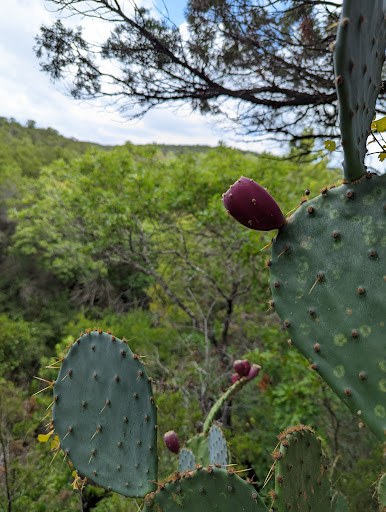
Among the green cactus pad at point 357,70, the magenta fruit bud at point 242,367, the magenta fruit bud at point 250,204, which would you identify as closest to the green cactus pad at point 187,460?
the magenta fruit bud at point 242,367

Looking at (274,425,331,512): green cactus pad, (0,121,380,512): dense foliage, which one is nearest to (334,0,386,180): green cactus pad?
(274,425,331,512): green cactus pad

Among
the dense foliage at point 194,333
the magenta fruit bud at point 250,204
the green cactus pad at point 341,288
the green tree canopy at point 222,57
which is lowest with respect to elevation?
the dense foliage at point 194,333

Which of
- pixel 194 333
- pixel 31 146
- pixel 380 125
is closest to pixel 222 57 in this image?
pixel 380 125

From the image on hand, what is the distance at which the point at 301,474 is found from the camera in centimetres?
106

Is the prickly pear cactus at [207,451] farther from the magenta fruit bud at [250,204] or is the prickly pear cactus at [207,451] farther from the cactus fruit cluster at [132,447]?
the magenta fruit bud at [250,204]

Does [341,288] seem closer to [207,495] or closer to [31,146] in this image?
[207,495]

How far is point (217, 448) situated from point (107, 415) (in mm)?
870

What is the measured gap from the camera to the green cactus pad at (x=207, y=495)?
3.05 ft

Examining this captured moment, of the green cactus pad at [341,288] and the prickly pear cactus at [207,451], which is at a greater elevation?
the green cactus pad at [341,288]

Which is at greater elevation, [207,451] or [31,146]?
[31,146]

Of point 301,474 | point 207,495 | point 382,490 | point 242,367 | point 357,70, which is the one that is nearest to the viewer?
point 357,70

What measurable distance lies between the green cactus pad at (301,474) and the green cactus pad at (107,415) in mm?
412

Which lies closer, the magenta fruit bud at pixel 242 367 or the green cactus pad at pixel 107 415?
the green cactus pad at pixel 107 415

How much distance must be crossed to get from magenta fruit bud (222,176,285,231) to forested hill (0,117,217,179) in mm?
8328
